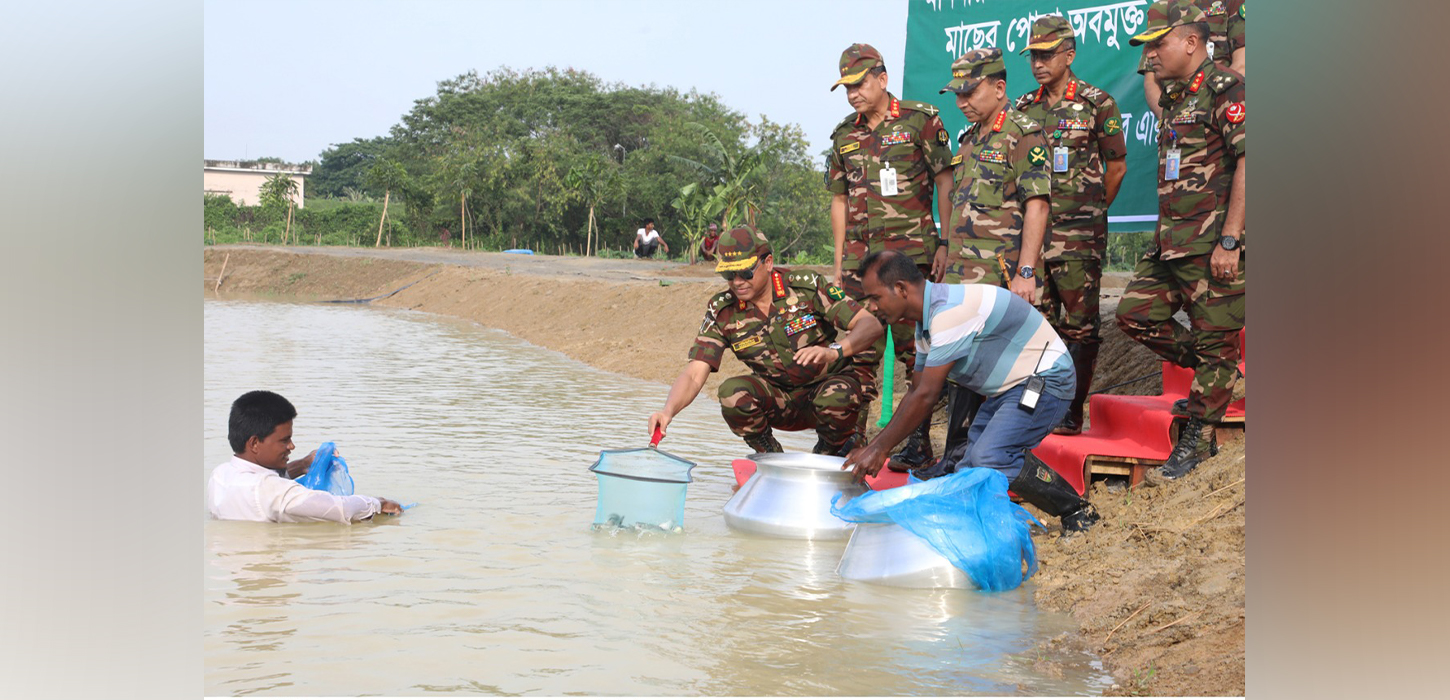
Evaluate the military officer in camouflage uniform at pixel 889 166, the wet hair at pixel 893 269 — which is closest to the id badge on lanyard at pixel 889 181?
the military officer in camouflage uniform at pixel 889 166

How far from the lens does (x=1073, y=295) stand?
6.19 metres

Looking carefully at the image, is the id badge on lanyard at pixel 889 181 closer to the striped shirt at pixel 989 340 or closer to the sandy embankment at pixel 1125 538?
the striped shirt at pixel 989 340

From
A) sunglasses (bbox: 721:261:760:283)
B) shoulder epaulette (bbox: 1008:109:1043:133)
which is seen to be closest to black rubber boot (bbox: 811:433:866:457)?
sunglasses (bbox: 721:261:760:283)

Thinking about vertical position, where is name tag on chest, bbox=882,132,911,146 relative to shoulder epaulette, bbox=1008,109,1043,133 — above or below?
below

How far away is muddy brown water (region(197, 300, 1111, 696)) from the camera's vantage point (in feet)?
11.7

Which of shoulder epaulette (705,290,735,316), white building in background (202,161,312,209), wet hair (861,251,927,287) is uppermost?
white building in background (202,161,312,209)

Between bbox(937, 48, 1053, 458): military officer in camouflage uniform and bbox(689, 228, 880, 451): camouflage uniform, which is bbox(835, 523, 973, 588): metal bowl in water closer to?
bbox(937, 48, 1053, 458): military officer in camouflage uniform

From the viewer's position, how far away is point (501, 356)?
15.8 metres

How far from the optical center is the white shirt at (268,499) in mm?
5516

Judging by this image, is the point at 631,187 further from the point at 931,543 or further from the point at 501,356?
the point at 931,543

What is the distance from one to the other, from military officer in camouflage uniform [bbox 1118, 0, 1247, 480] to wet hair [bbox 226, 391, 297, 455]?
3920mm

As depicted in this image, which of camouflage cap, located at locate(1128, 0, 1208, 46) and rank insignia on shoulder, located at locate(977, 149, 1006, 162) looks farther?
rank insignia on shoulder, located at locate(977, 149, 1006, 162)
